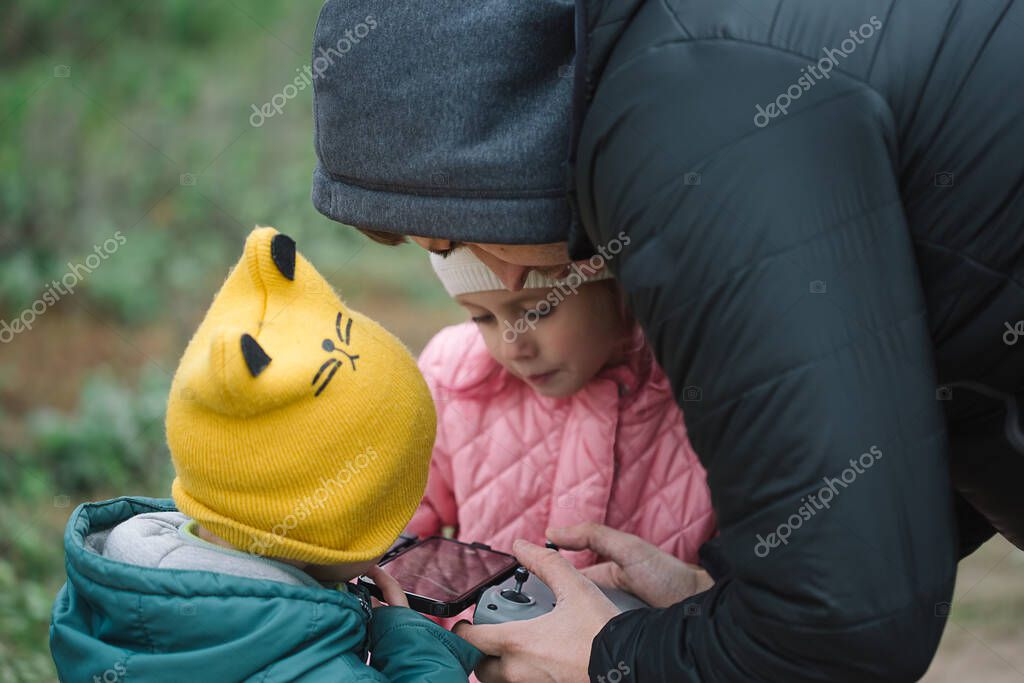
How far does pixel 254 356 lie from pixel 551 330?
26.8 inches

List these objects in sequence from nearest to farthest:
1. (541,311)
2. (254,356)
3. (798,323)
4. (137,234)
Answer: (798,323) < (254,356) < (541,311) < (137,234)

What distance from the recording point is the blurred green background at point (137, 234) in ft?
12.1

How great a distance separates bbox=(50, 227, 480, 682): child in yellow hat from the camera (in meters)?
1.42

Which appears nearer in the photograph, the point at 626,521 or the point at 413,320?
the point at 626,521

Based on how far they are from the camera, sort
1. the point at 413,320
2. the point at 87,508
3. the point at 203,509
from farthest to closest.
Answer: the point at 413,320 < the point at 87,508 < the point at 203,509

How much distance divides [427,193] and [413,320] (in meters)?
3.52

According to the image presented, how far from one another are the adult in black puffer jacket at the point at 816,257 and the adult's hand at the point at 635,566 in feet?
1.82

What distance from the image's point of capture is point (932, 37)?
1247mm

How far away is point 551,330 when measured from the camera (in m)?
1.92

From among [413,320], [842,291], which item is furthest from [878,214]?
[413,320]

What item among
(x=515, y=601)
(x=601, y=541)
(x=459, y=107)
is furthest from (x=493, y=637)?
(x=459, y=107)

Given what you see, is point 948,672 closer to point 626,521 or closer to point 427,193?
point 626,521

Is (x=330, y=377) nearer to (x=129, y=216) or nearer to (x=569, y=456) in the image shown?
(x=569, y=456)

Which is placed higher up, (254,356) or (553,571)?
(254,356)
